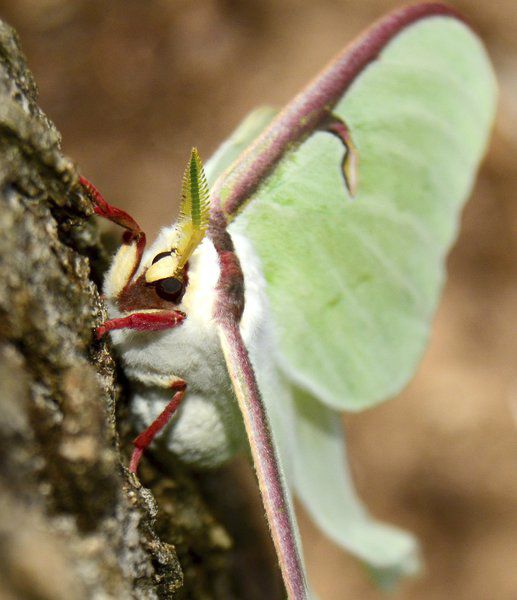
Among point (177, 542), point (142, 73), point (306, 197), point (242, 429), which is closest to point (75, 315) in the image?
point (242, 429)

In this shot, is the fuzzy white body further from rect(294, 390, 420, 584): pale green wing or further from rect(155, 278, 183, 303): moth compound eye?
rect(294, 390, 420, 584): pale green wing

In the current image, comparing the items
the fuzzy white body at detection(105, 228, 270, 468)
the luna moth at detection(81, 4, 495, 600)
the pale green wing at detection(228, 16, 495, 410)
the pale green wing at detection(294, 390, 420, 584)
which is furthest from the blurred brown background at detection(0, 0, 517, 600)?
the fuzzy white body at detection(105, 228, 270, 468)

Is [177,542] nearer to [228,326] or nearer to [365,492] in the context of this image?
[228,326]

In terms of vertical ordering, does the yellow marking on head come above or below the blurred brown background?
below

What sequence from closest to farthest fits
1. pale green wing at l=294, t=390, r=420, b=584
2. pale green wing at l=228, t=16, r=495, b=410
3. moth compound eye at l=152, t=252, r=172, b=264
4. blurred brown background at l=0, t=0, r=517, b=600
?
1. moth compound eye at l=152, t=252, r=172, b=264
2. pale green wing at l=228, t=16, r=495, b=410
3. pale green wing at l=294, t=390, r=420, b=584
4. blurred brown background at l=0, t=0, r=517, b=600

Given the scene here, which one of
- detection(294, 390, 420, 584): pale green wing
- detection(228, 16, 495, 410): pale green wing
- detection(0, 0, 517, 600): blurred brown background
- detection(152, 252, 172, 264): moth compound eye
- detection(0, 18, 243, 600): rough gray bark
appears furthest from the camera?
detection(0, 0, 517, 600): blurred brown background

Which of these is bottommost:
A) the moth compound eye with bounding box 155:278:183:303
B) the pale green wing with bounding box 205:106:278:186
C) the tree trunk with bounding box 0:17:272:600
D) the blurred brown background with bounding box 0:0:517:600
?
the tree trunk with bounding box 0:17:272:600
